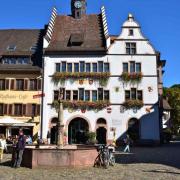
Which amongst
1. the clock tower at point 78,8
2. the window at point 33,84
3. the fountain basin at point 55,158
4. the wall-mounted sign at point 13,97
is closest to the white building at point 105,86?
the window at point 33,84

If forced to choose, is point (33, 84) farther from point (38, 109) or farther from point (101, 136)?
point (101, 136)

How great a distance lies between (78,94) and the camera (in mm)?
41312

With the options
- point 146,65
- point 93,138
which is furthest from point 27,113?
point 146,65

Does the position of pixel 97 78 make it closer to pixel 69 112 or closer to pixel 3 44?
pixel 69 112

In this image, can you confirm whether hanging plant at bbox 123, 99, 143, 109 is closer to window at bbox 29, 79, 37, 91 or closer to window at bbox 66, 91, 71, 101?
window at bbox 66, 91, 71, 101

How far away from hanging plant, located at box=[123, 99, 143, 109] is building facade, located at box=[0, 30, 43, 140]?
954 centimetres

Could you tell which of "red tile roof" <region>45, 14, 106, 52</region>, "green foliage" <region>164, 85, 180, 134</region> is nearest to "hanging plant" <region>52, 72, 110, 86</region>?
"red tile roof" <region>45, 14, 106, 52</region>

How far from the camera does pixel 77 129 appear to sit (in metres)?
41.8

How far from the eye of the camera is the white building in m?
40.7

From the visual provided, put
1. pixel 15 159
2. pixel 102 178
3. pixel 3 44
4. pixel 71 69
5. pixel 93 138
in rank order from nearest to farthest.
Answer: pixel 102 178
pixel 15 159
pixel 93 138
pixel 71 69
pixel 3 44

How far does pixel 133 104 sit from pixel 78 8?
1566cm

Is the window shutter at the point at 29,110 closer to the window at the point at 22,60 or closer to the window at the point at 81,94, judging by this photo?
the window at the point at 22,60

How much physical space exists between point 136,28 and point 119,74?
5.72 metres

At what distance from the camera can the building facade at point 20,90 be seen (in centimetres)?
4066
